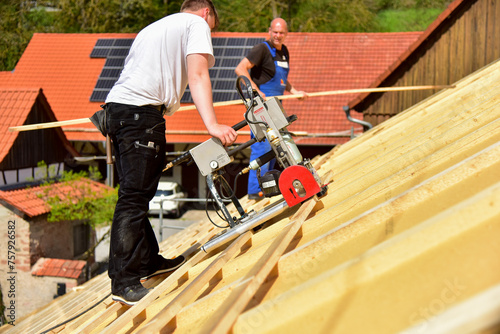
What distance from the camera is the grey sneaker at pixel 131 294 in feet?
8.25

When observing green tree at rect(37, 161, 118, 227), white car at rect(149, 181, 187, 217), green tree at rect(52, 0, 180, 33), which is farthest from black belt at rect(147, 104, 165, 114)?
green tree at rect(52, 0, 180, 33)

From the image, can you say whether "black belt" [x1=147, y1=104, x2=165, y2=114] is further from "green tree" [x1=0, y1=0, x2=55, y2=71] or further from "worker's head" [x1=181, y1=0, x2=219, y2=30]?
"green tree" [x1=0, y1=0, x2=55, y2=71]

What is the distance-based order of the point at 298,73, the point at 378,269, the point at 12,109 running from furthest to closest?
the point at 298,73, the point at 12,109, the point at 378,269

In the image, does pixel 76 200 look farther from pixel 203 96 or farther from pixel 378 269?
pixel 378 269

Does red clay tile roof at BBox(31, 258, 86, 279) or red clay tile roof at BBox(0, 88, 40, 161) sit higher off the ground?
red clay tile roof at BBox(0, 88, 40, 161)

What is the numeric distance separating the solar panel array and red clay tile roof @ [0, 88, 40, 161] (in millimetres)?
4718

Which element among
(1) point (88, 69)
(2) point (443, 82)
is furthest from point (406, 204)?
(1) point (88, 69)

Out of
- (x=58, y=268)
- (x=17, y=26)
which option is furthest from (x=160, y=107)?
(x=17, y=26)

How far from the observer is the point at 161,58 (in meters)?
2.73

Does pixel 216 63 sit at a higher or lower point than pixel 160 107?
higher

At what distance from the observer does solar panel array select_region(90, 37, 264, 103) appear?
17859mm

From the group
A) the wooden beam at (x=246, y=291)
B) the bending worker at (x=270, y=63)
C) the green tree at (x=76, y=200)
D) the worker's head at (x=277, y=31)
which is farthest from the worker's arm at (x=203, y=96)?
the green tree at (x=76, y=200)

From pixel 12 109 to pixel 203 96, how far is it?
1271 cm

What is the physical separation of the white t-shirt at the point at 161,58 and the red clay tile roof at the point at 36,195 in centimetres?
1070
